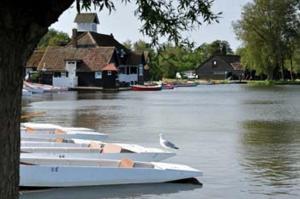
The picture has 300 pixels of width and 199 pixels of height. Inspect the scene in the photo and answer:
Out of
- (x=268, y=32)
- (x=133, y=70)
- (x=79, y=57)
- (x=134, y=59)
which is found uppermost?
(x=268, y=32)

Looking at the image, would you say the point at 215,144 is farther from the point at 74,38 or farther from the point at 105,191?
the point at 74,38

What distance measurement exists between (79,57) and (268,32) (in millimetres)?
36816

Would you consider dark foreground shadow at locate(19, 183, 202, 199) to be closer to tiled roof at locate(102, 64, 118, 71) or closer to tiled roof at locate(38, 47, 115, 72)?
tiled roof at locate(102, 64, 118, 71)

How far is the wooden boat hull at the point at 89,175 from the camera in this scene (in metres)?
14.9

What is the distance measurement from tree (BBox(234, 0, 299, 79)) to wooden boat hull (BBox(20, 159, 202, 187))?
3807 inches

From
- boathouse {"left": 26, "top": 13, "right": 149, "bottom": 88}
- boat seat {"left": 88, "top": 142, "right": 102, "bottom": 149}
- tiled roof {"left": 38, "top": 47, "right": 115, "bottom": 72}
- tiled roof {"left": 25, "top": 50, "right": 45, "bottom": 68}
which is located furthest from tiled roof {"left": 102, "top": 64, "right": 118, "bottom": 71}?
boat seat {"left": 88, "top": 142, "right": 102, "bottom": 149}

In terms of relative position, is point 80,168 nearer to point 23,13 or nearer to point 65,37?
point 23,13

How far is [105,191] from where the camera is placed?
15.3 meters

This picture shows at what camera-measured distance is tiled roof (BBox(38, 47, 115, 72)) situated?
303 feet

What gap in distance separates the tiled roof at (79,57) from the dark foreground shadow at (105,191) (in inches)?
3006

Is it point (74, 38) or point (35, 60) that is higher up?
point (74, 38)

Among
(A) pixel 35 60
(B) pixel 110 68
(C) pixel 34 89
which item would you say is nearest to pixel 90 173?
(C) pixel 34 89

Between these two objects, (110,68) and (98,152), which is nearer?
(98,152)

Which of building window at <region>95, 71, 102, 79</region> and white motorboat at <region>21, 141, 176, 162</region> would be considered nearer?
white motorboat at <region>21, 141, 176, 162</region>
